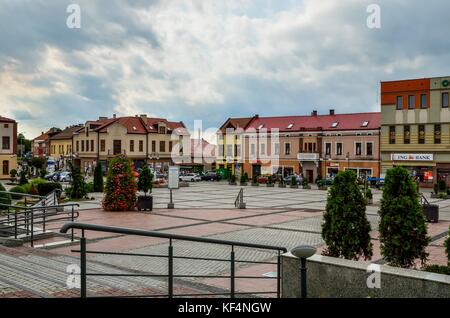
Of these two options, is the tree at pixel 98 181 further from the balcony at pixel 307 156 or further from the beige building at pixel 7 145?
the balcony at pixel 307 156

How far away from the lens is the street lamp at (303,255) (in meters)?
6.51

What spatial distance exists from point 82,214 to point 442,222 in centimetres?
1744

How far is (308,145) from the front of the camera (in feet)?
191

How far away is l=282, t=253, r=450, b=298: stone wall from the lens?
629 centimetres

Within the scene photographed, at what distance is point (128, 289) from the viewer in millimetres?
7891

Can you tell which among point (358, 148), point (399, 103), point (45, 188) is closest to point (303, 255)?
point (45, 188)

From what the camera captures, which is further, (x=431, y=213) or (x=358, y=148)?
(x=358, y=148)

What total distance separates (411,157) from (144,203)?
111 feet

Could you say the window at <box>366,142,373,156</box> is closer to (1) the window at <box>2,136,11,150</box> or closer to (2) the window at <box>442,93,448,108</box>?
(2) the window at <box>442,93,448,108</box>

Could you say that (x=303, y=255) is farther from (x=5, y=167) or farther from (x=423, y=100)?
(x=5, y=167)

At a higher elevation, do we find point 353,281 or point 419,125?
point 419,125

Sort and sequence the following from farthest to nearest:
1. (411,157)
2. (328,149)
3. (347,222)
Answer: (328,149)
(411,157)
(347,222)

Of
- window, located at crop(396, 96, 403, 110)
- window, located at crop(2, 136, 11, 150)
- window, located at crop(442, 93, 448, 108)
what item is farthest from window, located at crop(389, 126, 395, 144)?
window, located at crop(2, 136, 11, 150)

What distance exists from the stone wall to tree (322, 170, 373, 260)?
1.40 m
